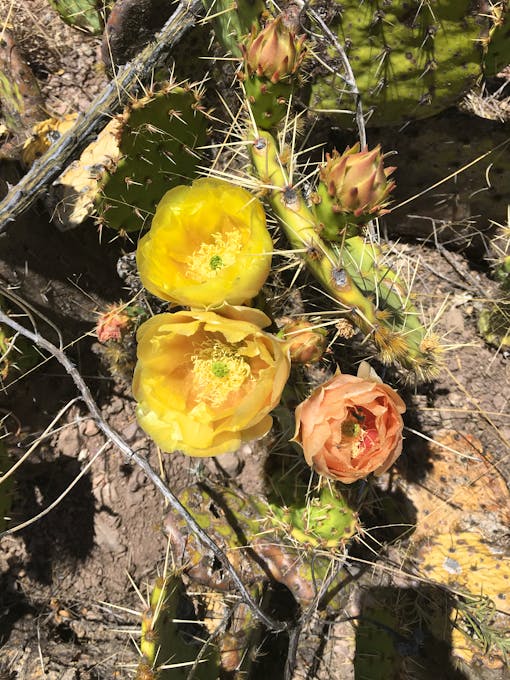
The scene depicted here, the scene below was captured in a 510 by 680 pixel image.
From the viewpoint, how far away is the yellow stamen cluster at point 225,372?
107 cm

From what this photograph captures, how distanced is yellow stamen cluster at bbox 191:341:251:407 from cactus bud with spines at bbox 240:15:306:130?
0.54 metres

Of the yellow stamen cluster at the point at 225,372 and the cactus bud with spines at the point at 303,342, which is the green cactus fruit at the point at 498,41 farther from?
the yellow stamen cluster at the point at 225,372

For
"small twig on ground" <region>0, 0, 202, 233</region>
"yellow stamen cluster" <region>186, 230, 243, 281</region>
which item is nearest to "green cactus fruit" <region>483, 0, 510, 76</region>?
"small twig on ground" <region>0, 0, 202, 233</region>

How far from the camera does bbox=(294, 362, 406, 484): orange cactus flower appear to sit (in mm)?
1047

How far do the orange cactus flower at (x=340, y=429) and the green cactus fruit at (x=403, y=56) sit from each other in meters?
0.79

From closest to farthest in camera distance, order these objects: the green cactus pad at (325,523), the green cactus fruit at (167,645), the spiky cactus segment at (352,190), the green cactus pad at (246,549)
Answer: the spiky cactus segment at (352,190) < the green cactus fruit at (167,645) < the green cactus pad at (325,523) < the green cactus pad at (246,549)

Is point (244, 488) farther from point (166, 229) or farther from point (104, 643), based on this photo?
point (166, 229)

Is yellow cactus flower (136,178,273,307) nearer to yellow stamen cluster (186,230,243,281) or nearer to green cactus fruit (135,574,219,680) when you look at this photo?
yellow stamen cluster (186,230,243,281)

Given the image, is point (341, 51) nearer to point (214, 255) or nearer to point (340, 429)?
point (214, 255)

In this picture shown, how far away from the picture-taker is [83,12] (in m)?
2.02

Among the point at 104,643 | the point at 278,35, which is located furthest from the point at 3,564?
the point at 278,35

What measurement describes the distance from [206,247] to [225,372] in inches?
11.4

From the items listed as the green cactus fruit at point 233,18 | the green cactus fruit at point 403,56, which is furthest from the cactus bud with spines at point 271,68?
the green cactus fruit at point 403,56

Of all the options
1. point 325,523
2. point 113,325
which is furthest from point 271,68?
point 325,523
